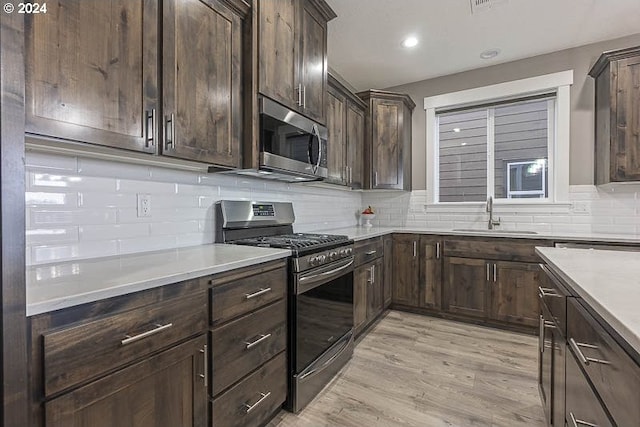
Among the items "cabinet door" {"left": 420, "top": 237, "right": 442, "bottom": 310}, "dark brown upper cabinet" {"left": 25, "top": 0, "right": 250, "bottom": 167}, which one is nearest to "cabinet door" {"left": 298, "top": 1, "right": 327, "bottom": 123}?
"dark brown upper cabinet" {"left": 25, "top": 0, "right": 250, "bottom": 167}

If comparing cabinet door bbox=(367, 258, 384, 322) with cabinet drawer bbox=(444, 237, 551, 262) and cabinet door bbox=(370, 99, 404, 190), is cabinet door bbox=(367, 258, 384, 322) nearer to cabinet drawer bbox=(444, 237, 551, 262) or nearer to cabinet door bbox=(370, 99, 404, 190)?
cabinet drawer bbox=(444, 237, 551, 262)

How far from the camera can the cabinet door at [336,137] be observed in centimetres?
294

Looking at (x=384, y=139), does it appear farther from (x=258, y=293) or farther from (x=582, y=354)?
(x=582, y=354)

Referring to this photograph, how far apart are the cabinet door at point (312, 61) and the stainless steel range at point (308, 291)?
2.69 feet

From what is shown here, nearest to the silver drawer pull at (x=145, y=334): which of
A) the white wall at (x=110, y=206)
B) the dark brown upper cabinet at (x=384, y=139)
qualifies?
the white wall at (x=110, y=206)

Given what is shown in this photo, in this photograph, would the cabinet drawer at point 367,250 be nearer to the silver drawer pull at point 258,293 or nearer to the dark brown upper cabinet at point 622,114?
the silver drawer pull at point 258,293

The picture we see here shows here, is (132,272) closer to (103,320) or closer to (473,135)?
(103,320)

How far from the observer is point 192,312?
1.17 metres

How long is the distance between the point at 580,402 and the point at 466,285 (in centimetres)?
225

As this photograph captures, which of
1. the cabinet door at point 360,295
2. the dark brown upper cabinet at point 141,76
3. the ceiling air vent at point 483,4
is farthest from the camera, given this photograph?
the cabinet door at point 360,295

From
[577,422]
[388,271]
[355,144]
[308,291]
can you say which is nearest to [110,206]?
[308,291]

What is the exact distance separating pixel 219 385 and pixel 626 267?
5.53 feet

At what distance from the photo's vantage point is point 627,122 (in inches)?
105

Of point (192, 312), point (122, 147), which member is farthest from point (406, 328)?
point (122, 147)
